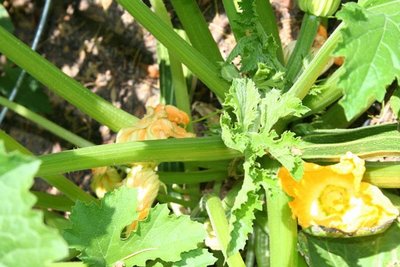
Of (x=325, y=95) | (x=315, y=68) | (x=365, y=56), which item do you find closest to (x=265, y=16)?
(x=325, y=95)

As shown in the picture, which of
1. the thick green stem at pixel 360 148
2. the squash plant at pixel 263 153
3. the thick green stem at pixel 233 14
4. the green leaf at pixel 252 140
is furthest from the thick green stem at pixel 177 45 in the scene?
the thick green stem at pixel 360 148

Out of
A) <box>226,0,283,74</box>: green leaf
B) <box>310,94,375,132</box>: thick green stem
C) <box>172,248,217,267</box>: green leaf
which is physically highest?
<box>226,0,283,74</box>: green leaf

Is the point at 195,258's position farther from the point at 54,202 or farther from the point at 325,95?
the point at 54,202

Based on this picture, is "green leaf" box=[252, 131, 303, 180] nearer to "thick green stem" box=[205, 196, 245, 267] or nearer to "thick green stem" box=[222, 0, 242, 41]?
"thick green stem" box=[205, 196, 245, 267]

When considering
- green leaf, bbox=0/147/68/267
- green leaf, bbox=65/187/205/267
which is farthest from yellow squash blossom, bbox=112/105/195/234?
green leaf, bbox=0/147/68/267

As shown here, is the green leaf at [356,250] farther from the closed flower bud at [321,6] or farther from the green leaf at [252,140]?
the closed flower bud at [321,6]

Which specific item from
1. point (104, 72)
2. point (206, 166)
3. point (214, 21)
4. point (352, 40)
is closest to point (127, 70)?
point (104, 72)
